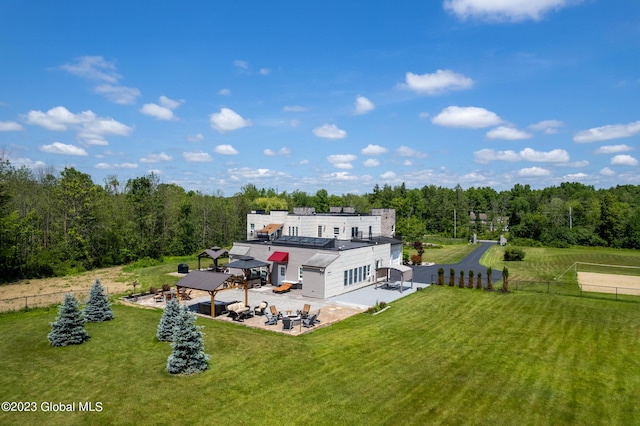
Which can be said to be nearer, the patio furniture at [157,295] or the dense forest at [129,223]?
the patio furniture at [157,295]

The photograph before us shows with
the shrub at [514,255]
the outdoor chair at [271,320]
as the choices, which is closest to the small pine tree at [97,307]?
the outdoor chair at [271,320]

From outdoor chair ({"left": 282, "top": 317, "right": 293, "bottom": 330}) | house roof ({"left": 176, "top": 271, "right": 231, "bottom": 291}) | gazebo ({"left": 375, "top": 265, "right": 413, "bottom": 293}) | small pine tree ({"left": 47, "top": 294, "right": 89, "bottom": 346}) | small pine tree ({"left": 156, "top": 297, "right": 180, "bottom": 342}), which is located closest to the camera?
small pine tree ({"left": 47, "top": 294, "right": 89, "bottom": 346})

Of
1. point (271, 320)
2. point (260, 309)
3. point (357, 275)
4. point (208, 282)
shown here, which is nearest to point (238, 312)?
point (260, 309)

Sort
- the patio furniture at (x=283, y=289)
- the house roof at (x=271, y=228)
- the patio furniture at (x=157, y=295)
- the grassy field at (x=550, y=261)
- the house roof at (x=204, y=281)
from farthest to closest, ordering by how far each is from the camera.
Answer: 1. the house roof at (x=271, y=228)
2. the grassy field at (x=550, y=261)
3. the patio furniture at (x=283, y=289)
4. the patio furniture at (x=157, y=295)
5. the house roof at (x=204, y=281)

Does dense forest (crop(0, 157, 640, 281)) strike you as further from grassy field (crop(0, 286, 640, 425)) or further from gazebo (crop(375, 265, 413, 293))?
gazebo (crop(375, 265, 413, 293))

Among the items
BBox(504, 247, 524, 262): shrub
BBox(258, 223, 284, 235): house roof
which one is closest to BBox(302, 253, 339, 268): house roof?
BBox(258, 223, 284, 235): house roof

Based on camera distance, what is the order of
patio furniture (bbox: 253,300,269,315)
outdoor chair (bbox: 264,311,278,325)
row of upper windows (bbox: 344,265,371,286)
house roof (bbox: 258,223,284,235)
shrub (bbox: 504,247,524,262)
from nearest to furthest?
outdoor chair (bbox: 264,311,278,325) → patio furniture (bbox: 253,300,269,315) → row of upper windows (bbox: 344,265,371,286) → house roof (bbox: 258,223,284,235) → shrub (bbox: 504,247,524,262)

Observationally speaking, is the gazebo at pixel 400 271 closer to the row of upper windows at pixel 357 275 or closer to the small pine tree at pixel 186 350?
the row of upper windows at pixel 357 275
